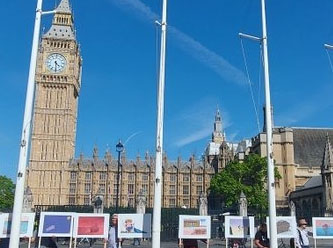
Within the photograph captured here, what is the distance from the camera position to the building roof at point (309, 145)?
77.0 metres

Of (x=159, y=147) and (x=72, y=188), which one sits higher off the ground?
(x=72, y=188)

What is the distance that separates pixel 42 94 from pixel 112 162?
22743 millimetres

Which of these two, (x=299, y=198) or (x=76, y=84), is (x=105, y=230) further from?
(x=76, y=84)

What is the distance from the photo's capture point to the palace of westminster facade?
304 ft

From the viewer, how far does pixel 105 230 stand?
16688 millimetres

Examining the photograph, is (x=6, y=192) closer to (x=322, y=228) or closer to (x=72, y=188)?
(x=72, y=188)

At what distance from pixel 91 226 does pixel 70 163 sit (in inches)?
3200

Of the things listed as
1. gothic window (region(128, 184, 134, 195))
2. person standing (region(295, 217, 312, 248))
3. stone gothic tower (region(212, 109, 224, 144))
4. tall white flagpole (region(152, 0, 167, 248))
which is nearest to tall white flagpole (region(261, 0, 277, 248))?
person standing (region(295, 217, 312, 248))

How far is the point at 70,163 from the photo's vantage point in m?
95.6

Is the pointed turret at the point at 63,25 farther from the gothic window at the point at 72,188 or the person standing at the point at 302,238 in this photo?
the person standing at the point at 302,238

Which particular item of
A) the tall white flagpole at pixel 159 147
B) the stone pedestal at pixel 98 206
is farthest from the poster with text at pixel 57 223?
the stone pedestal at pixel 98 206

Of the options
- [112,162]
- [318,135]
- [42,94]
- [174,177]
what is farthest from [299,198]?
[42,94]

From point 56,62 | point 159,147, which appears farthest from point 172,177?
point 159,147

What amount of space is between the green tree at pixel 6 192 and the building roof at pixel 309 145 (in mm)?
54927
